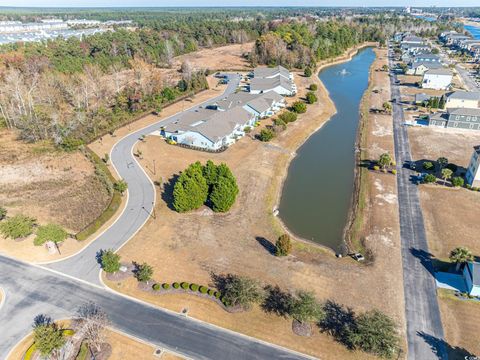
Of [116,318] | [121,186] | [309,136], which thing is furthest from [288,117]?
[116,318]

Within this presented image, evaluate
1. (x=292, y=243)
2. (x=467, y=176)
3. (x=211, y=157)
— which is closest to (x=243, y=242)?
(x=292, y=243)

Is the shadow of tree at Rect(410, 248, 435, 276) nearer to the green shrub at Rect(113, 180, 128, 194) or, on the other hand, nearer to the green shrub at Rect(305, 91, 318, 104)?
the green shrub at Rect(113, 180, 128, 194)

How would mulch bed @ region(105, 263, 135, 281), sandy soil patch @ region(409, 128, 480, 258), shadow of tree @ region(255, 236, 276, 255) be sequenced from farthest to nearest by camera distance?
sandy soil patch @ region(409, 128, 480, 258) < shadow of tree @ region(255, 236, 276, 255) < mulch bed @ region(105, 263, 135, 281)

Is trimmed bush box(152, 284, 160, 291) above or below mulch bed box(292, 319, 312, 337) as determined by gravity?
above

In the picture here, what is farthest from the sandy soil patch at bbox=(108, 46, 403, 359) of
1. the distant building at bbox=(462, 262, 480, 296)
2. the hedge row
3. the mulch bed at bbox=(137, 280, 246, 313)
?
the distant building at bbox=(462, 262, 480, 296)

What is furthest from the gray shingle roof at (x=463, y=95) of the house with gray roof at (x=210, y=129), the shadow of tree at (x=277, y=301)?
the shadow of tree at (x=277, y=301)

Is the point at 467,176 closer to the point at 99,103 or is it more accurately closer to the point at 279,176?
the point at 279,176
